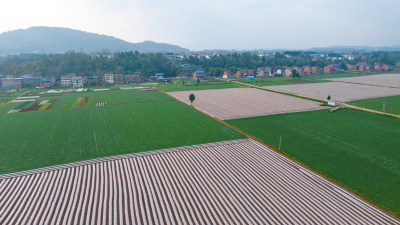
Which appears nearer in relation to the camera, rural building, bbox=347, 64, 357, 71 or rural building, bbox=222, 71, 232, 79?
rural building, bbox=222, 71, 232, 79

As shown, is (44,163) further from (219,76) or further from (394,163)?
(219,76)

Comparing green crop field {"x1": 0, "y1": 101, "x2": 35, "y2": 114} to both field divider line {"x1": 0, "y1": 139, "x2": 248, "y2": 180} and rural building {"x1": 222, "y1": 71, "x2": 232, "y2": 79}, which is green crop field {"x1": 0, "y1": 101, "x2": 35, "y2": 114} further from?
rural building {"x1": 222, "y1": 71, "x2": 232, "y2": 79}

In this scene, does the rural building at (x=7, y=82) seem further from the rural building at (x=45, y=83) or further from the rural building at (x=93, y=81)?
the rural building at (x=93, y=81)

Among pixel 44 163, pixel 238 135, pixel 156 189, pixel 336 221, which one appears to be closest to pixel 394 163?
pixel 336 221

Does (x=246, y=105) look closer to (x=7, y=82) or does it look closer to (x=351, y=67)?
(x=7, y=82)

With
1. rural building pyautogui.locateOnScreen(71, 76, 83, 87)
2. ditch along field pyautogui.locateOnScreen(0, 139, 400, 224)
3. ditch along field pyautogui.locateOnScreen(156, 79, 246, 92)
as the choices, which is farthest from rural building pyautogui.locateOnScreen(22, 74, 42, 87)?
ditch along field pyautogui.locateOnScreen(0, 139, 400, 224)

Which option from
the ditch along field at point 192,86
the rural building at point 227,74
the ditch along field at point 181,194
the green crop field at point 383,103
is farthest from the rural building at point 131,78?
the green crop field at point 383,103
